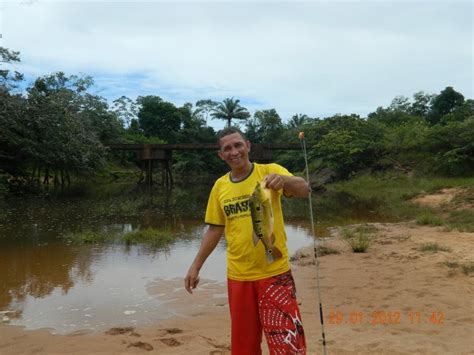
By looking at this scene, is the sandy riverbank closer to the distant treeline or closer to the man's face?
the man's face

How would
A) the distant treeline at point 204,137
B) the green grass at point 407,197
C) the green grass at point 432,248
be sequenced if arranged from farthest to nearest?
the distant treeline at point 204,137
the green grass at point 407,197
the green grass at point 432,248

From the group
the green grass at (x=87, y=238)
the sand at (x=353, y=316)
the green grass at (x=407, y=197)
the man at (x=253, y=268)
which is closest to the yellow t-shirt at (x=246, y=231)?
the man at (x=253, y=268)

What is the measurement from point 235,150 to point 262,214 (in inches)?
21.4

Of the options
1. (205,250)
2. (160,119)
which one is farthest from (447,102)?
(205,250)

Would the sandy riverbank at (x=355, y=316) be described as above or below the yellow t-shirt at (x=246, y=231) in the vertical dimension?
below

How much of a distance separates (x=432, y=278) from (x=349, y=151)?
28.8m

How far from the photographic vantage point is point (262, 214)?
283 cm

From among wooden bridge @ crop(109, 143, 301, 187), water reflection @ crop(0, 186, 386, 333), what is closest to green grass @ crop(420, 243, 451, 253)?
water reflection @ crop(0, 186, 386, 333)

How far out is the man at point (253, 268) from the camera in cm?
291

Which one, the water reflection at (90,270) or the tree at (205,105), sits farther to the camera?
the tree at (205,105)

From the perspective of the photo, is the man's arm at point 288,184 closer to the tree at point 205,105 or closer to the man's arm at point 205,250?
the man's arm at point 205,250

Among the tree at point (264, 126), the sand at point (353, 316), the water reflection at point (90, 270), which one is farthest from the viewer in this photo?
the tree at point (264, 126)

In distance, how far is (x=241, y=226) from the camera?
3.07 m

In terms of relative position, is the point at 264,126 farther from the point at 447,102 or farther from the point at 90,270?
the point at 90,270
